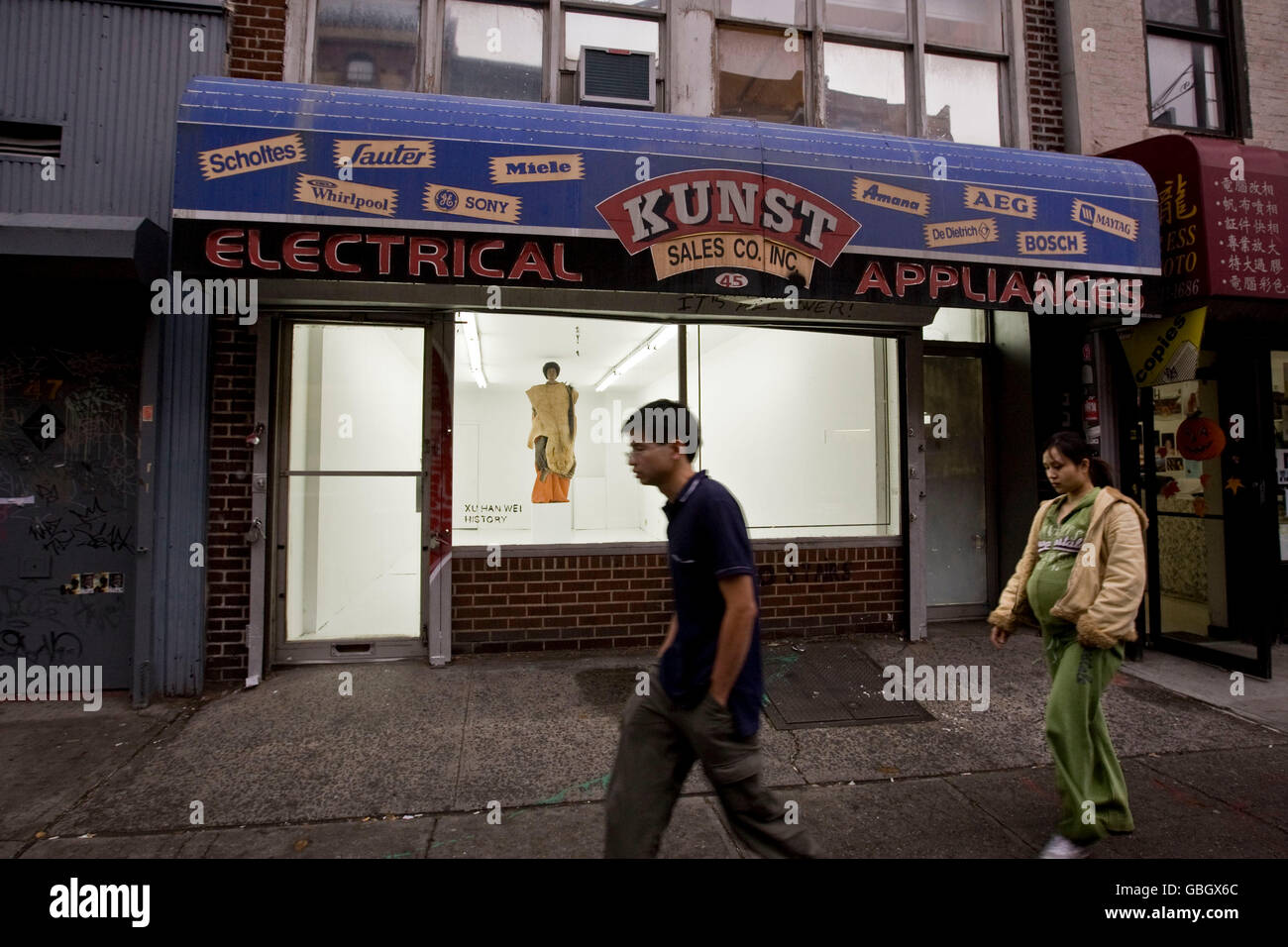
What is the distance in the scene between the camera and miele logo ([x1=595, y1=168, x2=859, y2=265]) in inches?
193

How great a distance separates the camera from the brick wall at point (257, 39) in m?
5.59

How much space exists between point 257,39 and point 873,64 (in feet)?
17.9

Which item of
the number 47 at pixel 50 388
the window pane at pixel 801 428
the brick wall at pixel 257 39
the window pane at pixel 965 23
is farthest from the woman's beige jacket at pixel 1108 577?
the number 47 at pixel 50 388

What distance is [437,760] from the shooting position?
4133 millimetres

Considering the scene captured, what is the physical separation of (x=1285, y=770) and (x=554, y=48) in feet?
24.1

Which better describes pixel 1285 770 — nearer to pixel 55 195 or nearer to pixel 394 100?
pixel 394 100

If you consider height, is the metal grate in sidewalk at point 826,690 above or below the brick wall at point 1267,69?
below

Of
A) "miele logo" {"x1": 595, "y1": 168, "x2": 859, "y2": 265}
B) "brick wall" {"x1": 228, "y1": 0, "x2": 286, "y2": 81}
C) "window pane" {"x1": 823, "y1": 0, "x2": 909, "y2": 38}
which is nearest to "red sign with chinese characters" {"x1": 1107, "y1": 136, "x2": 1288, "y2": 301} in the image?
"window pane" {"x1": 823, "y1": 0, "x2": 909, "y2": 38}

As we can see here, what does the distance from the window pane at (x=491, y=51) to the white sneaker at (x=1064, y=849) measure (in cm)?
639

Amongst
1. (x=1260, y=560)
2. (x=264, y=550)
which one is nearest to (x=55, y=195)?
(x=264, y=550)

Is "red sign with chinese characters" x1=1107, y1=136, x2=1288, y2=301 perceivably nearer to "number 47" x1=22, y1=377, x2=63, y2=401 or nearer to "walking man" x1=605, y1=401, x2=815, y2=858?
"walking man" x1=605, y1=401, x2=815, y2=858

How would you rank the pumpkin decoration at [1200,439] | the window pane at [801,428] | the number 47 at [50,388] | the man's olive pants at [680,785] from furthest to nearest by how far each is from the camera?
the window pane at [801,428] → the pumpkin decoration at [1200,439] → the number 47 at [50,388] → the man's olive pants at [680,785]

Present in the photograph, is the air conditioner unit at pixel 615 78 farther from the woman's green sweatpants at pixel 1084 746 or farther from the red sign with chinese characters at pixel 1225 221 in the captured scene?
the woman's green sweatpants at pixel 1084 746

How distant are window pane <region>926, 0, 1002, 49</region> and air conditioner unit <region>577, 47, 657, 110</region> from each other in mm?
3004
